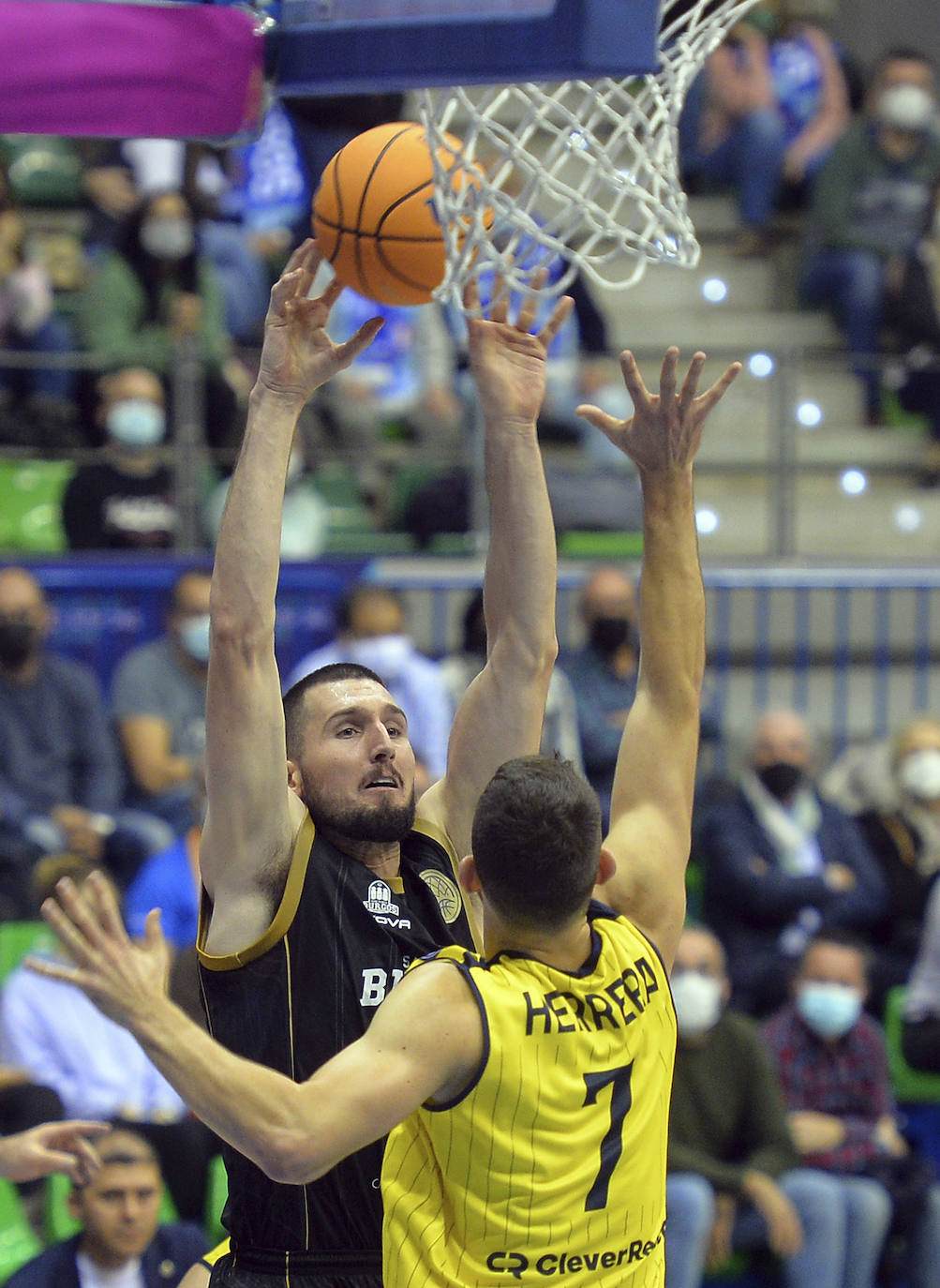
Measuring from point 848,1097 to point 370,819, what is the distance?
13.8 ft


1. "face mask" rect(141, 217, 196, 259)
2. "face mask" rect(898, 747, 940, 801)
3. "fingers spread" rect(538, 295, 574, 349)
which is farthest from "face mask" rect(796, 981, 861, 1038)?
"face mask" rect(141, 217, 196, 259)

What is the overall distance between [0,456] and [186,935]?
3.19 metres

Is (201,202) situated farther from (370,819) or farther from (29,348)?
(370,819)

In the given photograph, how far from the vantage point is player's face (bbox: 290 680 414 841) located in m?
3.46

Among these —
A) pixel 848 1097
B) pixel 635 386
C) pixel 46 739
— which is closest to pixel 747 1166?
pixel 848 1097

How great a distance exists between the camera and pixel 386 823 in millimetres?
3451

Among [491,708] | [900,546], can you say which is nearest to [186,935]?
[491,708]

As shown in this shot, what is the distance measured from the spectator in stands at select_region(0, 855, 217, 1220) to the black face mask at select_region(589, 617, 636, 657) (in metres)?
2.64

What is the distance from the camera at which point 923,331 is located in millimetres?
10023

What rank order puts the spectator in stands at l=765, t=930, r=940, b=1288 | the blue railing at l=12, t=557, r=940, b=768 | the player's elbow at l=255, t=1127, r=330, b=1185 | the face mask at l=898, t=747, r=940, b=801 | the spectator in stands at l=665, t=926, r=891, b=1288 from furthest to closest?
1. the blue railing at l=12, t=557, r=940, b=768
2. the face mask at l=898, t=747, r=940, b=801
3. the spectator in stands at l=765, t=930, r=940, b=1288
4. the spectator in stands at l=665, t=926, r=891, b=1288
5. the player's elbow at l=255, t=1127, r=330, b=1185

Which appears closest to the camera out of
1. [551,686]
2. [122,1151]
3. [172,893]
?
[122,1151]

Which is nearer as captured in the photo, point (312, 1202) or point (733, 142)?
point (312, 1202)

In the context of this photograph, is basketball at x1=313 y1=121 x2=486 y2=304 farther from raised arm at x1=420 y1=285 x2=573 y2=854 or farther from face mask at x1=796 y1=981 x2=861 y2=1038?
face mask at x1=796 y1=981 x2=861 y2=1038

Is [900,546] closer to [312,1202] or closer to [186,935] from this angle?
[186,935]
